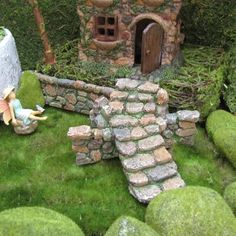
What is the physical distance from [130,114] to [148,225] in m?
2.66

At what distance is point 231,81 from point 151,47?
6.54ft

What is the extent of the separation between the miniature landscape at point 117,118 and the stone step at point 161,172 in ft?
0.06

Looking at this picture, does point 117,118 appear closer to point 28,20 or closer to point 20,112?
point 20,112

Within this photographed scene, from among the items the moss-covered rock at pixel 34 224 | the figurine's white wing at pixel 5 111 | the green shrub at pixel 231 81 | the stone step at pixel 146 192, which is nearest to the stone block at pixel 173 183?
the stone step at pixel 146 192

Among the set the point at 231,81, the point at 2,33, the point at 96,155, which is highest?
the point at 2,33

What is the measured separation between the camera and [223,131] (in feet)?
31.8

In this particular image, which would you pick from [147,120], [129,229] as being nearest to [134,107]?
[147,120]

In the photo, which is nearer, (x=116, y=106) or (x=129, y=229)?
(x=129, y=229)

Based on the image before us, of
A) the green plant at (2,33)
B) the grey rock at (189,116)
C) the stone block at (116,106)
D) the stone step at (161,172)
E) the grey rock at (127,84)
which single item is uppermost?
the green plant at (2,33)

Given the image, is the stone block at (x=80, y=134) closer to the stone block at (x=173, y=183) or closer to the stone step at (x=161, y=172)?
the stone step at (x=161, y=172)

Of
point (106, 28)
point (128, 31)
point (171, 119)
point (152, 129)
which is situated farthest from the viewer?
point (106, 28)

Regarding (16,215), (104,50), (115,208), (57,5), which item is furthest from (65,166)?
(57,5)

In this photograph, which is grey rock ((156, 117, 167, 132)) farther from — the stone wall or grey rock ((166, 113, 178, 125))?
the stone wall

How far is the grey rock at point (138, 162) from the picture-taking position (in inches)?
336
